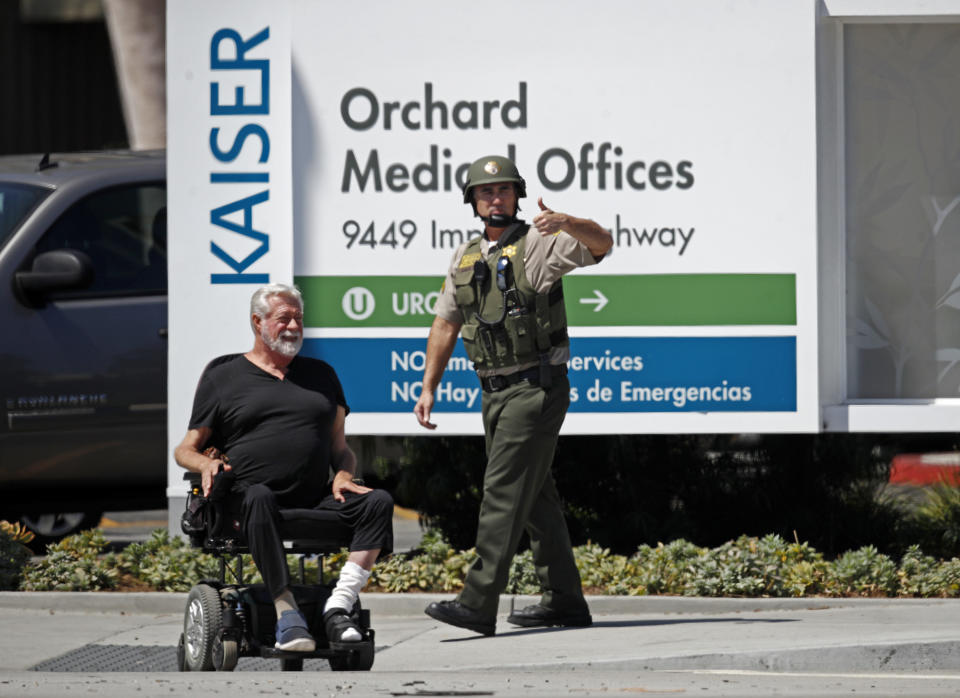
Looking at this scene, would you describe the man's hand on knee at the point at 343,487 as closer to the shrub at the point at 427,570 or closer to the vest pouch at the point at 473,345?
the vest pouch at the point at 473,345

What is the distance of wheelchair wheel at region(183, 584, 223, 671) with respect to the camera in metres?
6.50

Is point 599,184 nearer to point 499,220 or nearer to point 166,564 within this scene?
point 499,220

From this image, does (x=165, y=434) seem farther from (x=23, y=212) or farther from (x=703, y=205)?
(x=703, y=205)

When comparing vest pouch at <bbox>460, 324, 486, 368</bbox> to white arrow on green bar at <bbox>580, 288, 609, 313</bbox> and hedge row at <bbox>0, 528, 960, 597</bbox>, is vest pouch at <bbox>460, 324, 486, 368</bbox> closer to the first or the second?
hedge row at <bbox>0, 528, 960, 597</bbox>

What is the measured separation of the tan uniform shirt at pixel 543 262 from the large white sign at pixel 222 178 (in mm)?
2083

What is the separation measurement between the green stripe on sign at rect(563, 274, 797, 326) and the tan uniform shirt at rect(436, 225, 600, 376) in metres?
1.81

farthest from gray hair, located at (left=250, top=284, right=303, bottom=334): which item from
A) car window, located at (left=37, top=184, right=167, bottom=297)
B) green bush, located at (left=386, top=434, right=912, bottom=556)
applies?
car window, located at (left=37, top=184, right=167, bottom=297)

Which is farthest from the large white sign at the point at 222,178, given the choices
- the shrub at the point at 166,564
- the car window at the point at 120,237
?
the car window at the point at 120,237

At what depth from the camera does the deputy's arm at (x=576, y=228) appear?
7.12 metres

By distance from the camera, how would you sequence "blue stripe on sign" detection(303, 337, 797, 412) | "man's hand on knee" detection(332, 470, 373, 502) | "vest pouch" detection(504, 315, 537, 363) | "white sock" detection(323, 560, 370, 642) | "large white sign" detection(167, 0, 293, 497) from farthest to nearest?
1. "large white sign" detection(167, 0, 293, 497)
2. "blue stripe on sign" detection(303, 337, 797, 412)
3. "vest pouch" detection(504, 315, 537, 363)
4. "man's hand on knee" detection(332, 470, 373, 502)
5. "white sock" detection(323, 560, 370, 642)

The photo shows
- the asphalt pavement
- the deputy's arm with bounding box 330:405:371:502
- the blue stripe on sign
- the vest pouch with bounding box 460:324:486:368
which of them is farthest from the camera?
the blue stripe on sign

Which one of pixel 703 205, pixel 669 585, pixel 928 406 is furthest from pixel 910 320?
pixel 669 585

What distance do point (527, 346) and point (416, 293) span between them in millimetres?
2155

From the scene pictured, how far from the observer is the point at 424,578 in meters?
9.08
